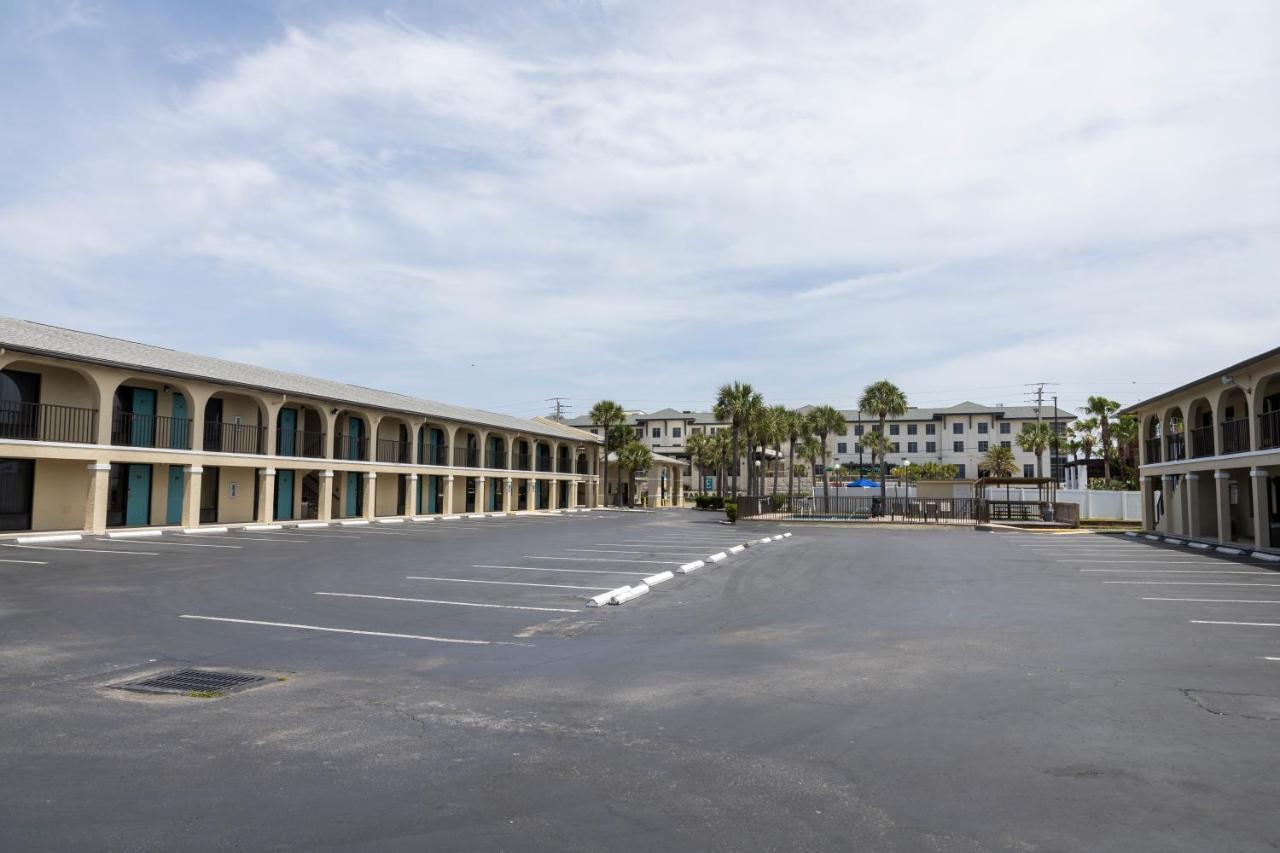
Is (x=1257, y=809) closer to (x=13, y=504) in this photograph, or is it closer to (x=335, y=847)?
(x=335, y=847)

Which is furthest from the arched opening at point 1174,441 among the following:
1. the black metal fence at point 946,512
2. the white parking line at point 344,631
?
the white parking line at point 344,631

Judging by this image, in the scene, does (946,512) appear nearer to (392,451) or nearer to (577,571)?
(392,451)

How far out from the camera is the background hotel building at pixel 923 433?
329ft

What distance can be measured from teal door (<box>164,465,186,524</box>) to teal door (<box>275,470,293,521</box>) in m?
4.98

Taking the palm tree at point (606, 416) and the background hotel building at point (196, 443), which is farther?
the palm tree at point (606, 416)

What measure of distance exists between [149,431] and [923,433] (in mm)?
91996

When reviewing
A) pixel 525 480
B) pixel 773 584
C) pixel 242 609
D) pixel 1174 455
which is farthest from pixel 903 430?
pixel 242 609

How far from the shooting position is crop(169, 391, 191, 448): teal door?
3114 centimetres

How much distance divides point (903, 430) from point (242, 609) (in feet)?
334

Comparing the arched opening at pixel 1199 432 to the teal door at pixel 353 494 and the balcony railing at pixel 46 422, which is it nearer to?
the teal door at pixel 353 494

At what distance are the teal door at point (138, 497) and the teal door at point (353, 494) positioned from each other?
1195 cm

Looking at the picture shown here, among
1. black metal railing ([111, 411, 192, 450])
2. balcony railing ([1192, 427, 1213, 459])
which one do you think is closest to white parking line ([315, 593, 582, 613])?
black metal railing ([111, 411, 192, 450])

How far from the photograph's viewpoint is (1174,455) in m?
36.4

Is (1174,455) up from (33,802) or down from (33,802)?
up
